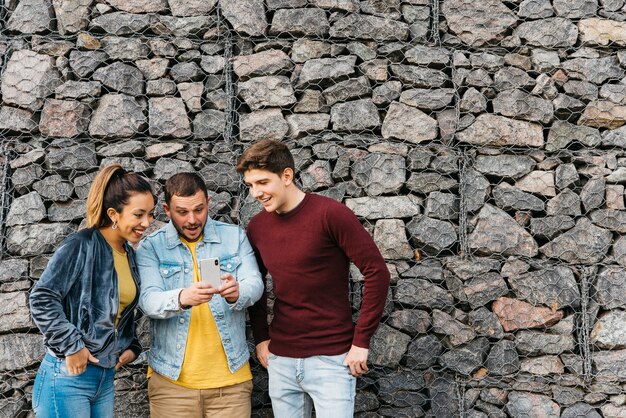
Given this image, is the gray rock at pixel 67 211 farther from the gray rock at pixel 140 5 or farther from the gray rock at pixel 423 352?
the gray rock at pixel 423 352

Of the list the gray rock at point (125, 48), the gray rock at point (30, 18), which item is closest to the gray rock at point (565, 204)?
the gray rock at point (125, 48)

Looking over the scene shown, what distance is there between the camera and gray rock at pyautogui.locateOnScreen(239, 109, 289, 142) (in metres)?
3.56

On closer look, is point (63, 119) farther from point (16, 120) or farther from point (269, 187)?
point (269, 187)

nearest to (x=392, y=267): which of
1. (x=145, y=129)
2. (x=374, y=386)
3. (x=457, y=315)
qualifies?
(x=457, y=315)

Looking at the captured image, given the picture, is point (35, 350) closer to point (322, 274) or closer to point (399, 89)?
point (322, 274)

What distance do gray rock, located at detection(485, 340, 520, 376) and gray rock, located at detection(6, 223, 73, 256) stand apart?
241cm

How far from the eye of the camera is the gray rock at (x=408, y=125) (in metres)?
3.59

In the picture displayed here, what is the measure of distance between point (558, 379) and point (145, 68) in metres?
2.86

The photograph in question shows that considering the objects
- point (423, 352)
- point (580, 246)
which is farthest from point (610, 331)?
point (423, 352)

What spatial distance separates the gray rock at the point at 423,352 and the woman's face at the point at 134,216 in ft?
5.36

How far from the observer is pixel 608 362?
3391 millimetres

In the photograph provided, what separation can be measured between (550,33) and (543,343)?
70.5 inches

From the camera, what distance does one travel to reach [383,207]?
3508 mm

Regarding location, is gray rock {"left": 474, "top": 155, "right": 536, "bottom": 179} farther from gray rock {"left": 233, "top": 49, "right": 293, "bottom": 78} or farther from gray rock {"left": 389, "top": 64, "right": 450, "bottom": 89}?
gray rock {"left": 233, "top": 49, "right": 293, "bottom": 78}
